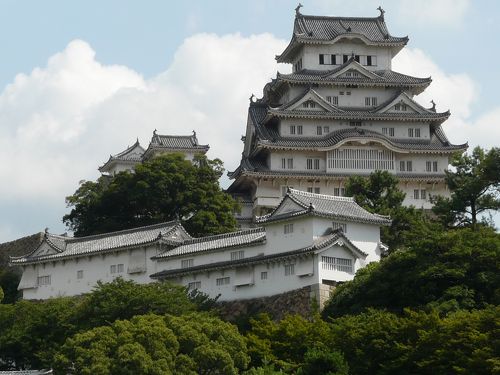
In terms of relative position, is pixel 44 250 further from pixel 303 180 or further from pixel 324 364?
pixel 324 364

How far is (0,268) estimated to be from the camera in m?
71.3

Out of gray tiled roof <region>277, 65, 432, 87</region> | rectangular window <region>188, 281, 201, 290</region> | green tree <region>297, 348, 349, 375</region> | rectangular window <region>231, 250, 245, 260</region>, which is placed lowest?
green tree <region>297, 348, 349, 375</region>

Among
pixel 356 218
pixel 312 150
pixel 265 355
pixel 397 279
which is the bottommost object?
pixel 265 355

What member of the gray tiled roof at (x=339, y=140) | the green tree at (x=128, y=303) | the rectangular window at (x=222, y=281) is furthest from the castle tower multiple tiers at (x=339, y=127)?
the green tree at (x=128, y=303)

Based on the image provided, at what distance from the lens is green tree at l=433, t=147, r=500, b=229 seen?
58719 mm

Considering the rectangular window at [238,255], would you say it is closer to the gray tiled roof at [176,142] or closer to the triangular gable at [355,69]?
the triangular gable at [355,69]

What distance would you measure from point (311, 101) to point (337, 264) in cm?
2714

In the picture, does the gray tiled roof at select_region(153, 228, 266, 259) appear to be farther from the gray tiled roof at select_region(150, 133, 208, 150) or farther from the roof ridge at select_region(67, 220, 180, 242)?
the gray tiled roof at select_region(150, 133, 208, 150)

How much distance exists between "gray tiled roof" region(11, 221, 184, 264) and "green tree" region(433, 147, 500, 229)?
1303 cm

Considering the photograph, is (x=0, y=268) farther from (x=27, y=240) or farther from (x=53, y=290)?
(x=53, y=290)

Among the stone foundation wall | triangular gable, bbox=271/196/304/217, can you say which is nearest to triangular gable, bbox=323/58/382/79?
triangular gable, bbox=271/196/304/217

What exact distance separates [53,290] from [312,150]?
70.7ft

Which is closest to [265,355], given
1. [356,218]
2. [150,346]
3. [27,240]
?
[150,346]

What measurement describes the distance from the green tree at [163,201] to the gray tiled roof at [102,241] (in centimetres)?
474
